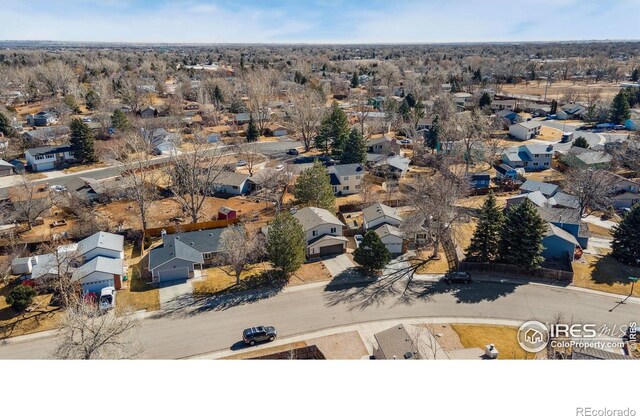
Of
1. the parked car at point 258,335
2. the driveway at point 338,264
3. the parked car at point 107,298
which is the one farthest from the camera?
the driveway at point 338,264

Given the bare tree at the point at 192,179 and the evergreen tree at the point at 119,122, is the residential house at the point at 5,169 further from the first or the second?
the bare tree at the point at 192,179

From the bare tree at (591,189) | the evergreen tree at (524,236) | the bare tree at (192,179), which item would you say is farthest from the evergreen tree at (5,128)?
the bare tree at (591,189)

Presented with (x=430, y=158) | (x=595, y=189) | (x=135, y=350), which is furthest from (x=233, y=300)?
(x=430, y=158)

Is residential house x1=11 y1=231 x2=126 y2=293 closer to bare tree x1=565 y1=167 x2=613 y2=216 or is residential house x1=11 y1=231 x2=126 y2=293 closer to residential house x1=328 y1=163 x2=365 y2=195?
residential house x1=328 y1=163 x2=365 y2=195

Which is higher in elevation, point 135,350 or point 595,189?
point 595,189

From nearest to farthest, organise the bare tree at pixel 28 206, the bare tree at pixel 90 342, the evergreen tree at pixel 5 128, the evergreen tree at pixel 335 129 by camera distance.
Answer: the bare tree at pixel 90 342, the bare tree at pixel 28 206, the evergreen tree at pixel 335 129, the evergreen tree at pixel 5 128

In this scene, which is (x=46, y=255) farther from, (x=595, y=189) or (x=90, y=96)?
(x=90, y=96)

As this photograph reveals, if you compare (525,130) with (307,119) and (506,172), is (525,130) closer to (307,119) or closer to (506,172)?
(506,172)

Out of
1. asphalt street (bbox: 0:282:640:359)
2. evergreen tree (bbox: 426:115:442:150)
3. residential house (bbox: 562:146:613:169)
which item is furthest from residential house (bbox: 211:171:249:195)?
residential house (bbox: 562:146:613:169)
